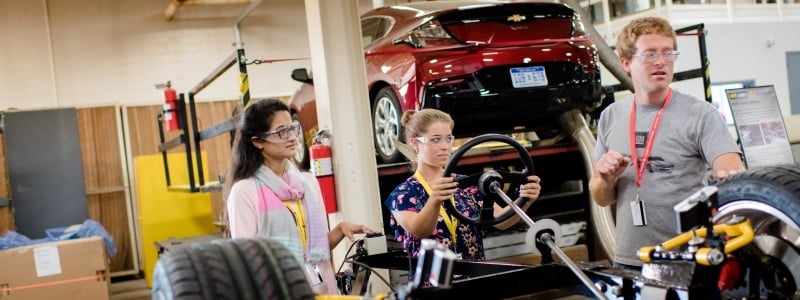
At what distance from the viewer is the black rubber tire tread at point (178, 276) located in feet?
5.48

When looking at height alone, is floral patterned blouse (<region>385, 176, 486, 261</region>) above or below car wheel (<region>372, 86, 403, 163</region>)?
below

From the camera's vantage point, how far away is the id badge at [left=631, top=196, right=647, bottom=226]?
233 cm

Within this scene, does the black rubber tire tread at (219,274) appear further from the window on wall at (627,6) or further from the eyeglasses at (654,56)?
the window on wall at (627,6)

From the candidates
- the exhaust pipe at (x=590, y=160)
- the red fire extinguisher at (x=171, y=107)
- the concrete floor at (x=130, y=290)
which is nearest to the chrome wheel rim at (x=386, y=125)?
the exhaust pipe at (x=590, y=160)

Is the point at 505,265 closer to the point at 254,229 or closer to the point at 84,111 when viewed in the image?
the point at 254,229

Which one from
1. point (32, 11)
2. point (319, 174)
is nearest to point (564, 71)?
point (319, 174)

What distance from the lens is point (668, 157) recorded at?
229 centimetres

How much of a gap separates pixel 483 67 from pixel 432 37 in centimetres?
39

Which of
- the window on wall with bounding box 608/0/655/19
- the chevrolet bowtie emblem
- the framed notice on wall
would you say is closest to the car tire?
the chevrolet bowtie emblem

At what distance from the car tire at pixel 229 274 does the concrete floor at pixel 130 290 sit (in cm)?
707

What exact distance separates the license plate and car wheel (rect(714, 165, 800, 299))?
311cm

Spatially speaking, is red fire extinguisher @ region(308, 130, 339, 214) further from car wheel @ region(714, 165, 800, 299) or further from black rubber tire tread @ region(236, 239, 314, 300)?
car wheel @ region(714, 165, 800, 299)

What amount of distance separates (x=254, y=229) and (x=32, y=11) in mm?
9231

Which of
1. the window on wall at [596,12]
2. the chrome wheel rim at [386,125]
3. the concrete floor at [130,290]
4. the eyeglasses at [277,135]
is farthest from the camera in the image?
the window on wall at [596,12]
